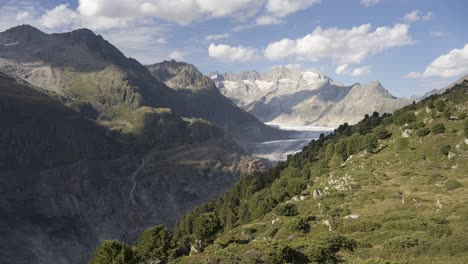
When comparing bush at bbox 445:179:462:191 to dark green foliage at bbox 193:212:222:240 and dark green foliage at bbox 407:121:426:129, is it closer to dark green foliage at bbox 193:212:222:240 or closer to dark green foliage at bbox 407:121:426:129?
dark green foliage at bbox 407:121:426:129

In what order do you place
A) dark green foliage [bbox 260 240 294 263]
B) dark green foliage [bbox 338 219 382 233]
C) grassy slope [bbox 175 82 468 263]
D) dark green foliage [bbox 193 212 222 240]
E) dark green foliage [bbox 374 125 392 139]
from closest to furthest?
dark green foliage [bbox 260 240 294 263], grassy slope [bbox 175 82 468 263], dark green foliage [bbox 338 219 382 233], dark green foliage [bbox 193 212 222 240], dark green foliage [bbox 374 125 392 139]

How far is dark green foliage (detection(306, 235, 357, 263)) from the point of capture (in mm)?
31125

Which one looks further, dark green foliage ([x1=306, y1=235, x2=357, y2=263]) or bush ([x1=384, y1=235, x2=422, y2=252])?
bush ([x1=384, y1=235, x2=422, y2=252])

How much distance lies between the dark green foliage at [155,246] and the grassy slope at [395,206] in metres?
7.71

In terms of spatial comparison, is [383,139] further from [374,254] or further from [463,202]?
[374,254]

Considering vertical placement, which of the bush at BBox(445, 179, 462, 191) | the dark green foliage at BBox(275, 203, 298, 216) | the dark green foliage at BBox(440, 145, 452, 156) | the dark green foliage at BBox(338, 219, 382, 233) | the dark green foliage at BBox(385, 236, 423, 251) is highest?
the dark green foliage at BBox(440, 145, 452, 156)

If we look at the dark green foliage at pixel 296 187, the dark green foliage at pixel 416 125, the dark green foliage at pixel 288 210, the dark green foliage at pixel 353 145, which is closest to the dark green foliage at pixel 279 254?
the dark green foliage at pixel 288 210

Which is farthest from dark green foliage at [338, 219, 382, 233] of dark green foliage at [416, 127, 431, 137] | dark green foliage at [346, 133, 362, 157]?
dark green foliage at [346, 133, 362, 157]

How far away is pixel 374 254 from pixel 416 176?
36586 mm

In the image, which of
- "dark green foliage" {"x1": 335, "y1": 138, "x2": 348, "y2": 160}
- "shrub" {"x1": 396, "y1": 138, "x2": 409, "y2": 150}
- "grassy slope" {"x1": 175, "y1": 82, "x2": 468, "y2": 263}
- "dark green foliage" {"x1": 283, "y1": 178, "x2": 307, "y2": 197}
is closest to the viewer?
"grassy slope" {"x1": 175, "y1": 82, "x2": 468, "y2": 263}

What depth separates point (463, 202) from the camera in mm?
45156

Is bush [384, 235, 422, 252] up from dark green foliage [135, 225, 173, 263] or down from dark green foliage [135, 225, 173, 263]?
up

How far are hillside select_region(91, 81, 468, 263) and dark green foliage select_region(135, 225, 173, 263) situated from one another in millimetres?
169

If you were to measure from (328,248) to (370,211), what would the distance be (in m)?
20.9
